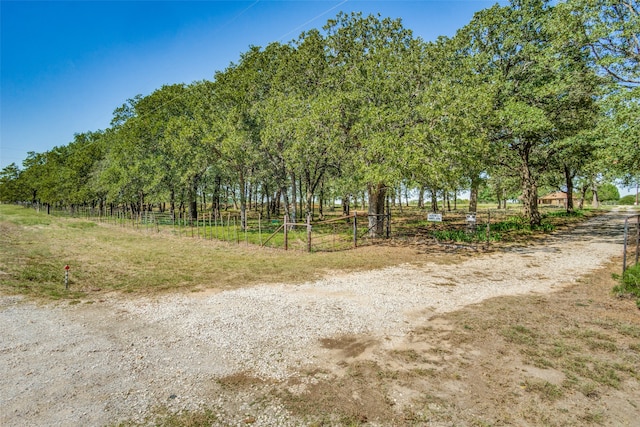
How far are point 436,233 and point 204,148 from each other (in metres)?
20.6

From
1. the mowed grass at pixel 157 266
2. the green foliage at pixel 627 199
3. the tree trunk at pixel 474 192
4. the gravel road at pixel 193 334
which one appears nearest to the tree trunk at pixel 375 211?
the mowed grass at pixel 157 266

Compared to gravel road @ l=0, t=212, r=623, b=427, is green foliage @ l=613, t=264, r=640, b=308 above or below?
above

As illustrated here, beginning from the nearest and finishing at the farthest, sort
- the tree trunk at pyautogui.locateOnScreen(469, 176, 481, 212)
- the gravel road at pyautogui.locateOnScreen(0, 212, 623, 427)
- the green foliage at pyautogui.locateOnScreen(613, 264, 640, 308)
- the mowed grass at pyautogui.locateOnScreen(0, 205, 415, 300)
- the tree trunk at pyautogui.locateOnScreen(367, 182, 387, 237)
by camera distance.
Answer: the gravel road at pyautogui.locateOnScreen(0, 212, 623, 427) → the green foliage at pyautogui.locateOnScreen(613, 264, 640, 308) → the mowed grass at pyautogui.locateOnScreen(0, 205, 415, 300) → the tree trunk at pyautogui.locateOnScreen(367, 182, 387, 237) → the tree trunk at pyautogui.locateOnScreen(469, 176, 481, 212)

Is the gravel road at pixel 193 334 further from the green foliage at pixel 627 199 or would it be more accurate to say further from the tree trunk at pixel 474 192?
the green foliage at pixel 627 199

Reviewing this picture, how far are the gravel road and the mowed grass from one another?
122 centimetres

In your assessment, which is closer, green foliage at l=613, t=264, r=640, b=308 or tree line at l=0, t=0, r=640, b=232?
green foliage at l=613, t=264, r=640, b=308

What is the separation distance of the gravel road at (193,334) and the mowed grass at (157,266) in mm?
1215

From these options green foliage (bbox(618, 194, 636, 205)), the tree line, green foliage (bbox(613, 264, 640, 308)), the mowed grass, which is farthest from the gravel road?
green foliage (bbox(618, 194, 636, 205))

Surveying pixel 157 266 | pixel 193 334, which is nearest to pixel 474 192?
pixel 157 266

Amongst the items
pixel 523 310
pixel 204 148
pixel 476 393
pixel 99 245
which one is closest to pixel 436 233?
pixel 523 310

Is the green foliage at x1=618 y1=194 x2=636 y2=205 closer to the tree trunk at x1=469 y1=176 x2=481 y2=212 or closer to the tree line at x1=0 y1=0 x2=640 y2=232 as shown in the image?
the tree line at x1=0 y1=0 x2=640 y2=232

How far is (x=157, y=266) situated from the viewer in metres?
14.1

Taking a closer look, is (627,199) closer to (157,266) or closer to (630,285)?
(630,285)

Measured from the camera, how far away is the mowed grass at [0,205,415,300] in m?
10.8
